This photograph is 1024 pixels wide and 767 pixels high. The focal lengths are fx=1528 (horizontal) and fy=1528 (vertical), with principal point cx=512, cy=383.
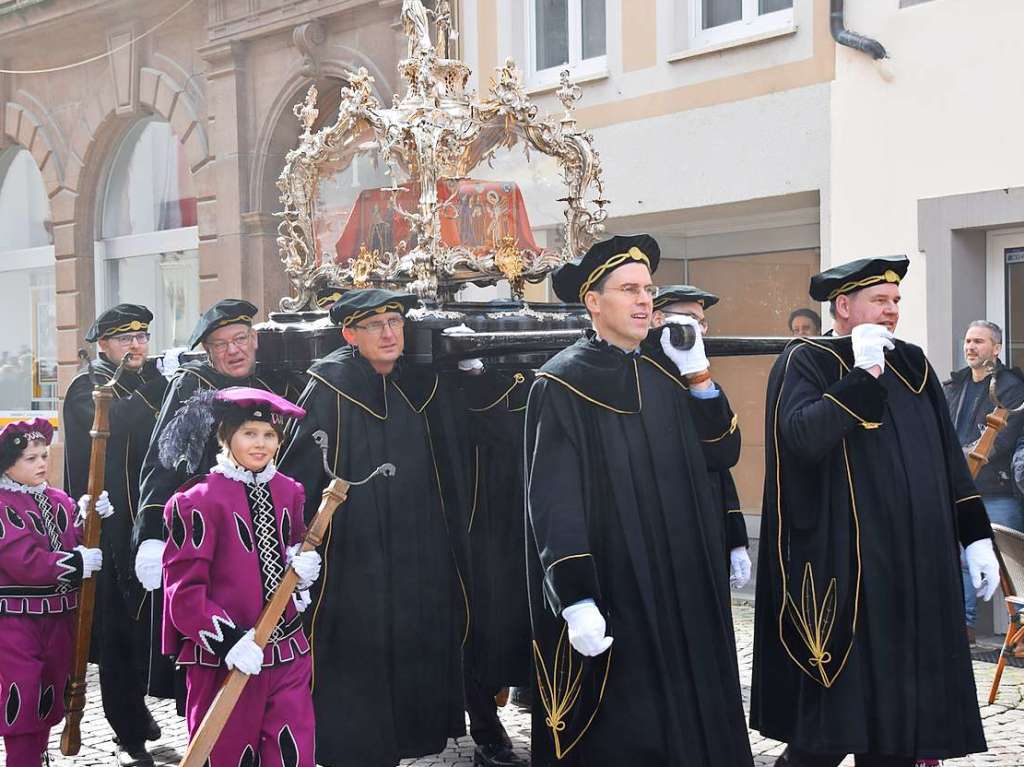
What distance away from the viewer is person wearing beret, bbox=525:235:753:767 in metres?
4.23

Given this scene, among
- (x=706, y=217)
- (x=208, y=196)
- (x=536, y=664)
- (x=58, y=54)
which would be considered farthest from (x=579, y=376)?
(x=58, y=54)

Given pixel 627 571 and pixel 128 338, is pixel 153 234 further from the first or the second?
pixel 627 571

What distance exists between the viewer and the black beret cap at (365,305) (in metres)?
5.46

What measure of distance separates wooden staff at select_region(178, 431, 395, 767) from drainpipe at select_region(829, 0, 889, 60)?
19.1 ft

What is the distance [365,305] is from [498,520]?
122 centimetres

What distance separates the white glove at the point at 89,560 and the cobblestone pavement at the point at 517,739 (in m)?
0.95

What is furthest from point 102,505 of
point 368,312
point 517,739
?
point 517,739

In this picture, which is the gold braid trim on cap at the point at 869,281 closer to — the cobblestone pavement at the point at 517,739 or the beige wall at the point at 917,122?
the cobblestone pavement at the point at 517,739

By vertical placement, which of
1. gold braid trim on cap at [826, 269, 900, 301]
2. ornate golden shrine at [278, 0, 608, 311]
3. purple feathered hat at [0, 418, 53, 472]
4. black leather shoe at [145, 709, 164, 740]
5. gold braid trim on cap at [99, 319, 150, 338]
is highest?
ornate golden shrine at [278, 0, 608, 311]

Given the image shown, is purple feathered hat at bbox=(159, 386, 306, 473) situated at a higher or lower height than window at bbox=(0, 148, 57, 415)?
lower

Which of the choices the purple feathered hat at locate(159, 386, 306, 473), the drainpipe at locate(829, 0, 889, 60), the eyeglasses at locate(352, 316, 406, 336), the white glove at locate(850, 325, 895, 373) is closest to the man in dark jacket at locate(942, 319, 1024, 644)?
the drainpipe at locate(829, 0, 889, 60)

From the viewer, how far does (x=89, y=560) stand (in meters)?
5.76

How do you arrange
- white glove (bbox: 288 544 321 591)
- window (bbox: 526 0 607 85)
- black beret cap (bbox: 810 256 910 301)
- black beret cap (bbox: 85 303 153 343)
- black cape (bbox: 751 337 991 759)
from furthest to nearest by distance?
window (bbox: 526 0 607 85) → black beret cap (bbox: 85 303 153 343) → black beret cap (bbox: 810 256 910 301) → black cape (bbox: 751 337 991 759) → white glove (bbox: 288 544 321 591)

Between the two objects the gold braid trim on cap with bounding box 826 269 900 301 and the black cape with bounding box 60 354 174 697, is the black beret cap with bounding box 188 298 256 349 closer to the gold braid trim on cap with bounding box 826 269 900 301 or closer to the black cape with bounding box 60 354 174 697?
the black cape with bounding box 60 354 174 697
